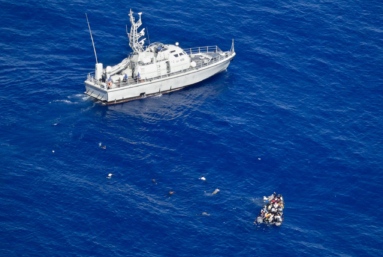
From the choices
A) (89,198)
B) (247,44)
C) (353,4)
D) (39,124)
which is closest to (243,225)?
(89,198)

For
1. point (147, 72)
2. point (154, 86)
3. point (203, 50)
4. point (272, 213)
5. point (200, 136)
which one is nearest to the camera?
point (272, 213)

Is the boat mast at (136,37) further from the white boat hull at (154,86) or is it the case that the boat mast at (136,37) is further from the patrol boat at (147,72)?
the white boat hull at (154,86)

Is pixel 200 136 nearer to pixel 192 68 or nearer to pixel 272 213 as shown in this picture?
pixel 192 68

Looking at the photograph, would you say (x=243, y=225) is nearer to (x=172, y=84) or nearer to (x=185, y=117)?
(x=185, y=117)

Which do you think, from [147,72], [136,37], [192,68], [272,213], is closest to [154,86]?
[147,72]

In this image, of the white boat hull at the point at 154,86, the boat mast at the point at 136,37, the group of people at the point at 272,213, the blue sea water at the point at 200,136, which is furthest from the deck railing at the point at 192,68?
the group of people at the point at 272,213
